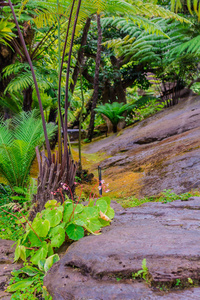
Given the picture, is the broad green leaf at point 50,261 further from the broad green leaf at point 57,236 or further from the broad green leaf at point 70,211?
the broad green leaf at point 70,211

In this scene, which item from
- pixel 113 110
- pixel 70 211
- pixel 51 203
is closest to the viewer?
pixel 70 211

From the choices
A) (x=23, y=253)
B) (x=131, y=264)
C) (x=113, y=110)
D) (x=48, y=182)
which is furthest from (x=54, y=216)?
(x=113, y=110)

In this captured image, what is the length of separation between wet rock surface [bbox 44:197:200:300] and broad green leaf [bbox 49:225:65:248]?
140 millimetres

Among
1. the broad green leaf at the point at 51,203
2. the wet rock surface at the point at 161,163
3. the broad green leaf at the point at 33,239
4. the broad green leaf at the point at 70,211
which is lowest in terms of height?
the wet rock surface at the point at 161,163

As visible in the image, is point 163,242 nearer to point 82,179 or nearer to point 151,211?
point 151,211

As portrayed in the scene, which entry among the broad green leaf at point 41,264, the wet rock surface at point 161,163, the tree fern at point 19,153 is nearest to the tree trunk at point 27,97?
the tree fern at point 19,153

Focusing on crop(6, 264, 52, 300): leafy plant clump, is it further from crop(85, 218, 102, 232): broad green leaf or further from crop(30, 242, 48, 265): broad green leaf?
crop(85, 218, 102, 232): broad green leaf

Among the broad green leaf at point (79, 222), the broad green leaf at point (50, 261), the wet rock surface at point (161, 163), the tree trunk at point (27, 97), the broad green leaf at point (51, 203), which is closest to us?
the broad green leaf at point (50, 261)

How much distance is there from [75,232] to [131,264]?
1.70 feet

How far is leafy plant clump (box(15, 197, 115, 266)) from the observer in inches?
62.6

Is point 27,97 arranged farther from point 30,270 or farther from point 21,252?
point 30,270

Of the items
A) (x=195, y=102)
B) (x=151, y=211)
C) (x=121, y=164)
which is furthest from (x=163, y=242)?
(x=195, y=102)

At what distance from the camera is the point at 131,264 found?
3.92 feet

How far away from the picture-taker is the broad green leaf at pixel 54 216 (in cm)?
165
